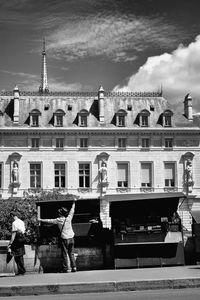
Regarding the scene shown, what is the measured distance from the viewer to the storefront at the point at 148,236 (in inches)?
611

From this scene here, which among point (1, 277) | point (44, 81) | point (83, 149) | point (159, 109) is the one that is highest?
point (44, 81)

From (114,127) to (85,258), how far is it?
127 feet

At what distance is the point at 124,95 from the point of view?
2292 inches

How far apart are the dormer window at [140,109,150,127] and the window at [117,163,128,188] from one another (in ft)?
16.6

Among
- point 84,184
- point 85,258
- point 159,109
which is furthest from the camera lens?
point 159,109

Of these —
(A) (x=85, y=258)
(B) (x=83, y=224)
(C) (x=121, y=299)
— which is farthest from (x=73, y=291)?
(B) (x=83, y=224)

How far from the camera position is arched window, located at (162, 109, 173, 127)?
55225 millimetres

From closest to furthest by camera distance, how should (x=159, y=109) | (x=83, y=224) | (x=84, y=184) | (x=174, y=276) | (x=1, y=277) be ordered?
(x=174, y=276), (x=1, y=277), (x=83, y=224), (x=84, y=184), (x=159, y=109)

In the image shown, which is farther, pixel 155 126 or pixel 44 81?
pixel 44 81

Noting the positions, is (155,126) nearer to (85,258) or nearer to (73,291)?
(85,258)

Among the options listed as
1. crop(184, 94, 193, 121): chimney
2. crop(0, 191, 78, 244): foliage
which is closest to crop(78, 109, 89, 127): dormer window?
crop(0, 191, 78, 244): foliage

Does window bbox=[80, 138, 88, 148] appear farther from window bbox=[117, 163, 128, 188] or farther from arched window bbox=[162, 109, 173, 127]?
arched window bbox=[162, 109, 173, 127]

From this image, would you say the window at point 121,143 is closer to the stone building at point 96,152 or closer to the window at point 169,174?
the stone building at point 96,152

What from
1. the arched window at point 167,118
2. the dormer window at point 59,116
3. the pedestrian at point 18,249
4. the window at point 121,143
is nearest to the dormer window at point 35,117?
the dormer window at point 59,116
